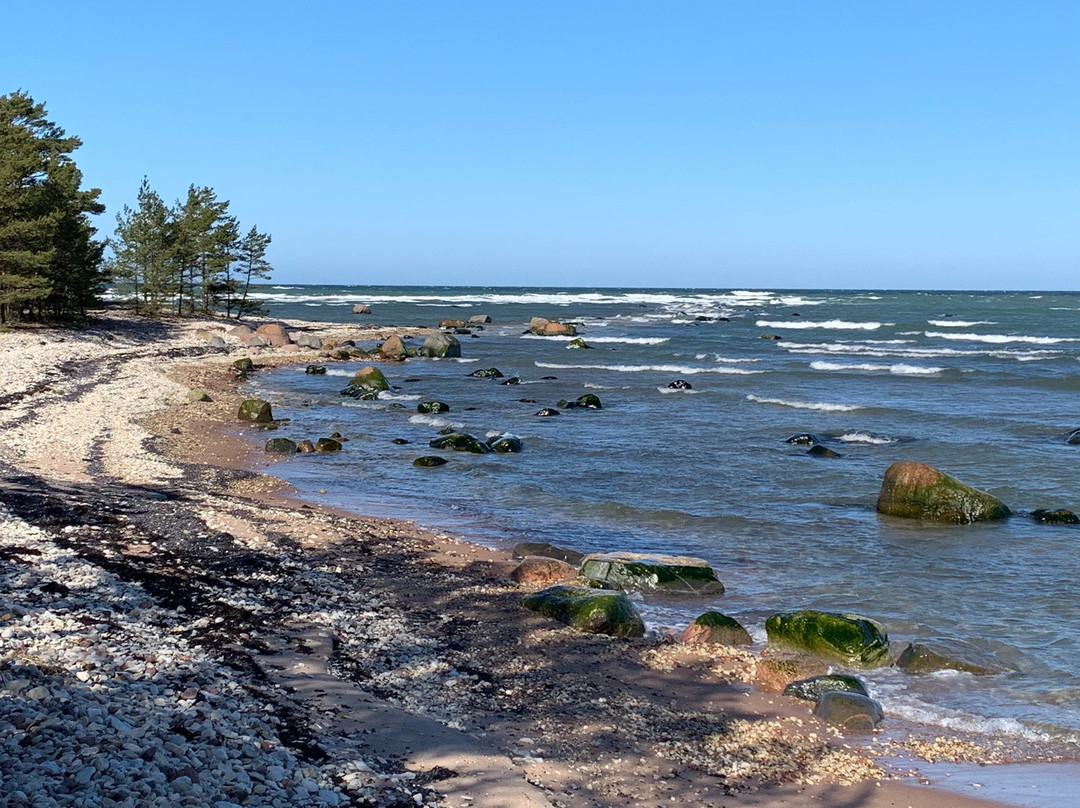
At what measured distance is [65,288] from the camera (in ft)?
Result: 135

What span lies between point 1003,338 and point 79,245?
53.1m

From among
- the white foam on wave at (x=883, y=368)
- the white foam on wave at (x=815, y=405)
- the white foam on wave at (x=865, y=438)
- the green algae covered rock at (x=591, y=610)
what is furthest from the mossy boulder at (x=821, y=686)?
the white foam on wave at (x=883, y=368)

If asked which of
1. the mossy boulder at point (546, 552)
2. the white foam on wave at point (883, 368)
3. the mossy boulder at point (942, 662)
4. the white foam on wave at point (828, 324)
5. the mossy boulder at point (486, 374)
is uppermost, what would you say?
the white foam on wave at point (828, 324)

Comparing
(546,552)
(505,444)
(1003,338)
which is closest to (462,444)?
(505,444)

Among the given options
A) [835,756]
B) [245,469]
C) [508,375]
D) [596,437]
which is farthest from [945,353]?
[835,756]

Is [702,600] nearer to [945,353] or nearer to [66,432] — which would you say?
[66,432]

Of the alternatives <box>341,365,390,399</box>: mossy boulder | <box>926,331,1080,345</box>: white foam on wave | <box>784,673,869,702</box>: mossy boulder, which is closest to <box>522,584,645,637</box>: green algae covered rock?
<box>784,673,869,702</box>: mossy boulder

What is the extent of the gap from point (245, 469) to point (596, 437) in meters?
9.12

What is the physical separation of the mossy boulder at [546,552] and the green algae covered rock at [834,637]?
141 inches

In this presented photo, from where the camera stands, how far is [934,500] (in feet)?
50.8

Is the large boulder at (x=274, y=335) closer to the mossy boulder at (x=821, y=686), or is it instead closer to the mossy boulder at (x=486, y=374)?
the mossy boulder at (x=486, y=374)

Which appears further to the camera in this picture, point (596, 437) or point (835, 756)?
point (596, 437)

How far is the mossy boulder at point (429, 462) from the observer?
19417 millimetres

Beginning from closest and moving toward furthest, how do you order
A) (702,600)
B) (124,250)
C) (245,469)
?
(702,600) < (245,469) < (124,250)
